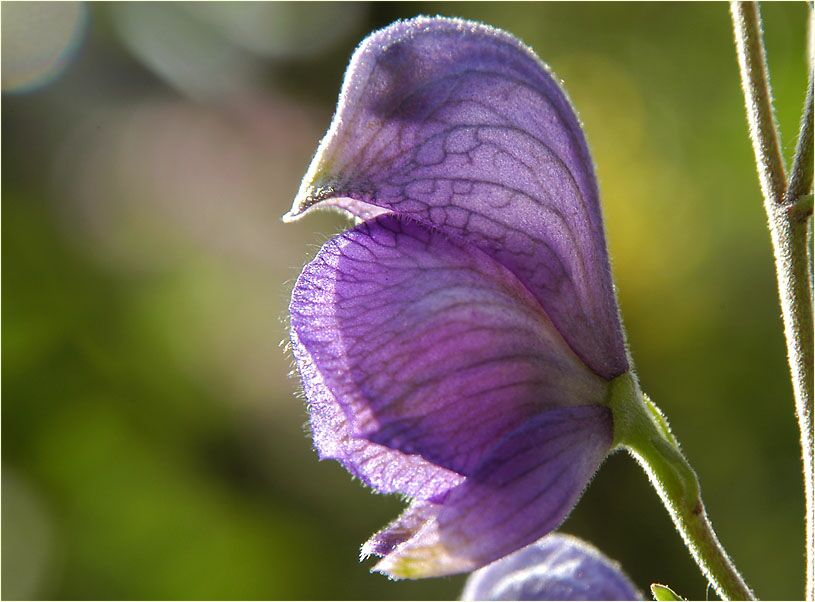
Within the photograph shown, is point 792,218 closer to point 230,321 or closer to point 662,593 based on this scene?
point 662,593

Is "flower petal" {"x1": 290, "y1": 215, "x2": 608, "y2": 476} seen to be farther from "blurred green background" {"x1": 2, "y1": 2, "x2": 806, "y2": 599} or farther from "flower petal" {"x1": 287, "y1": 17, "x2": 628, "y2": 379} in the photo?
"blurred green background" {"x1": 2, "y1": 2, "x2": 806, "y2": 599}

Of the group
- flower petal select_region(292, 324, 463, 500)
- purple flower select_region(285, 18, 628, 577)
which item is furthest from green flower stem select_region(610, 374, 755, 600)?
flower petal select_region(292, 324, 463, 500)

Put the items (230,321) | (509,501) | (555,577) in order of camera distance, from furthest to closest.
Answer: (230,321) → (555,577) → (509,501)

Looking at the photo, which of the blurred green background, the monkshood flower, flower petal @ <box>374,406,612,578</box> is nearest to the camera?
flower petal @ <box>374,406,612,578</box>

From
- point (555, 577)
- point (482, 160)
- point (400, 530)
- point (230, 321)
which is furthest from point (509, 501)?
point (230, 321)

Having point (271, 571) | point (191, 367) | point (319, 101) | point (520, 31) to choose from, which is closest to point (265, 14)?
point (319, 101)

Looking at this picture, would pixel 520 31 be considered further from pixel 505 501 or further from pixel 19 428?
pixel 505 501

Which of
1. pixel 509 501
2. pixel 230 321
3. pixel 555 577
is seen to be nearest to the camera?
pixel 509 501

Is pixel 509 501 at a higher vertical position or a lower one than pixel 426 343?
lower
